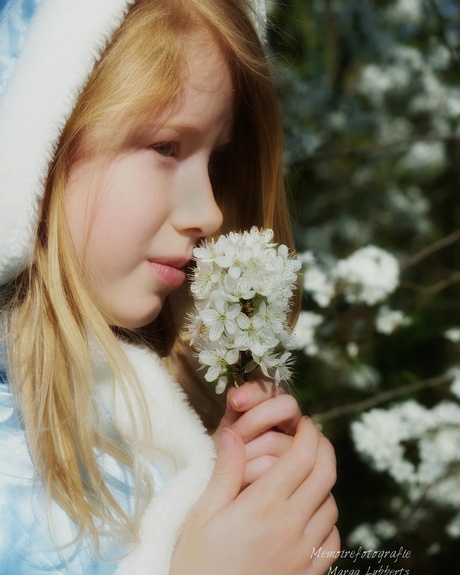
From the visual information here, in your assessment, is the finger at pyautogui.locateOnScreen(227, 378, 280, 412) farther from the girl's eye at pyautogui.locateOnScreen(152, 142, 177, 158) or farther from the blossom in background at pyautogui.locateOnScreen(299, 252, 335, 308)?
the blossom in background at pyautogui.locateOnScreen(299, 252, 335, 308)

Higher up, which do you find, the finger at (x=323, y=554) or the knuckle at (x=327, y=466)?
the knuckle at (x=327, y=466)

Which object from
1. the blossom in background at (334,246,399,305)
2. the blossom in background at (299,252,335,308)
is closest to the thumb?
the blossom in background at (299,252,335,308)

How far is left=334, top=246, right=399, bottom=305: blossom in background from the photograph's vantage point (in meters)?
2.34

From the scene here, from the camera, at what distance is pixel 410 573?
8.43 feet

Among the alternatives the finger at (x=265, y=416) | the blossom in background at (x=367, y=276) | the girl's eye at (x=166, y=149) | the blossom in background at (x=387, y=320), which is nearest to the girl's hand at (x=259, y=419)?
the finger at (x=265, y=416)

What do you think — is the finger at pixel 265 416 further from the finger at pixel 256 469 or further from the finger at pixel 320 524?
the finger at pixel 320 524

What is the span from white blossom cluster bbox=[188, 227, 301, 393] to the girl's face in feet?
0.32

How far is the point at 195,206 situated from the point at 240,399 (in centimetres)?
31

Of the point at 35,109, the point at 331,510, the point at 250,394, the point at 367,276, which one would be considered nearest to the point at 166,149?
the point at 35,109

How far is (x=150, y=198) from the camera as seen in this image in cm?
119

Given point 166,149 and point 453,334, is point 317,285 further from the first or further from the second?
point 166,149

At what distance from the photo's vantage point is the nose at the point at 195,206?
1.24 meters

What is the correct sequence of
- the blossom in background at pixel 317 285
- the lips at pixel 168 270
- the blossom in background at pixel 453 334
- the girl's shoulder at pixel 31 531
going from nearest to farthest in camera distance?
the girl's shoulder at pixel 31 531
the lips at pixel 168 270
the blossom in background at pixel 317 285
the blossom in background at pixel 453 334

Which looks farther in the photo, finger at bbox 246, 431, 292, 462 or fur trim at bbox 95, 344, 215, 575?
finger at bbox 246, 431, 292, 462
